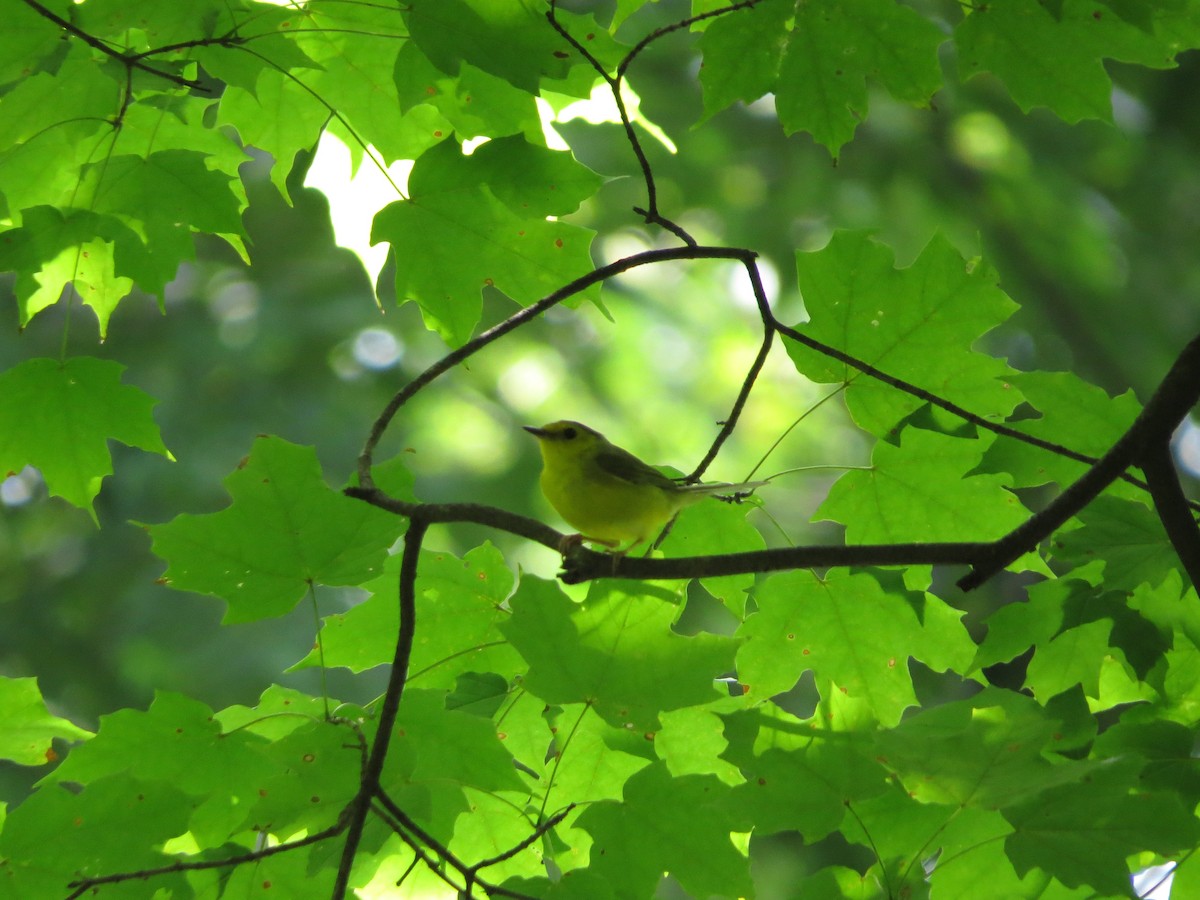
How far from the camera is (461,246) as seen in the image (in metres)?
2.57

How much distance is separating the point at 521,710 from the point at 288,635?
7848 millimetres

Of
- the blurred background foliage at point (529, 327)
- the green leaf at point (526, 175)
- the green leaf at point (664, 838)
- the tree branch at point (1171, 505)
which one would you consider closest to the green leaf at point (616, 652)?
the green leaf at point (664, 838)

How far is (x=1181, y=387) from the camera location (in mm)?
1826

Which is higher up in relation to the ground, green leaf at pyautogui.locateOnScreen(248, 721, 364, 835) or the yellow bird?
the yellow bird

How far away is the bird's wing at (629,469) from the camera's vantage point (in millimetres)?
2865

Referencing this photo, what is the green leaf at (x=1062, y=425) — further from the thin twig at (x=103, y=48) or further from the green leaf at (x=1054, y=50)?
the thin twig at (x=103, y=48)

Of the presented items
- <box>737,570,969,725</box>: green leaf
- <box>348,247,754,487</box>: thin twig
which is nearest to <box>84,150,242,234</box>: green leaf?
<box>348,247,754,487</box>: thin twig

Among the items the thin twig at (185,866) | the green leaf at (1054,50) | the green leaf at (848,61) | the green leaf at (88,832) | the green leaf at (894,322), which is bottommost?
the thin twig at (185,866)

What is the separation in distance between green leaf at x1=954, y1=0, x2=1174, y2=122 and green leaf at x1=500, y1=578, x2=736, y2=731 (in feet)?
4.49

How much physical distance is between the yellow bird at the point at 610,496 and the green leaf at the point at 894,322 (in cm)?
60

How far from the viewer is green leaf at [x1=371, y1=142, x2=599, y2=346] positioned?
2.52 meters

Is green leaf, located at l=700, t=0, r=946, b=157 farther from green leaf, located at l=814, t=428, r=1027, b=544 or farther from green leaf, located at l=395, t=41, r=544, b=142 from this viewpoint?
green leaf, located at l=814, t=428, r=1027, b=544

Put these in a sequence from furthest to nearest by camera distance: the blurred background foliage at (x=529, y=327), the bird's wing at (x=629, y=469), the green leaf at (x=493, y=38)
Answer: the blurred background foliage at (x=529, y=327)
the bird's wing at (x=629, y=469)
the green leaf at (x=493, y=38)

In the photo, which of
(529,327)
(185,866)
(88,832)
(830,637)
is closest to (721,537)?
(830,637)
